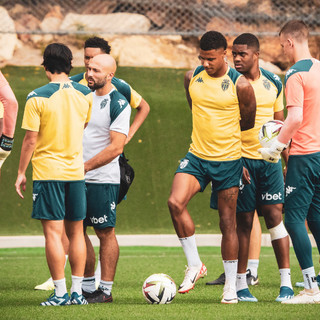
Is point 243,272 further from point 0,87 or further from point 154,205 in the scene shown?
point 154,205

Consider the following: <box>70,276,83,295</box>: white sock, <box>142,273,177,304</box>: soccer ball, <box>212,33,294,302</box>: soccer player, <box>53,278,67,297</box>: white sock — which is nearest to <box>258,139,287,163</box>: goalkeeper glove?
<box>212,33,294,302</box>: soccer player

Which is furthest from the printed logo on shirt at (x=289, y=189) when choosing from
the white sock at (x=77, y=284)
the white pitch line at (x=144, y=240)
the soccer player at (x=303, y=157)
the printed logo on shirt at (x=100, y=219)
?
the white pitch line at (x=144, y=240)

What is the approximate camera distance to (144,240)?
1323 cm

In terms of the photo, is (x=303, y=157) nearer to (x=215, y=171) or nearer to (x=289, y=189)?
(x=289, y=189)

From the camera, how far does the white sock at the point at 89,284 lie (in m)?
7.45

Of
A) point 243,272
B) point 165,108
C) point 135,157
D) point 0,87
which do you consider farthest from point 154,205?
point 0,87

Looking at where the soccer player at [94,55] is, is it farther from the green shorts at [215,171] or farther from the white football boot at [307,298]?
the white football boot at [307,298]

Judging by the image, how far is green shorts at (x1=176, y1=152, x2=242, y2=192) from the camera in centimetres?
719

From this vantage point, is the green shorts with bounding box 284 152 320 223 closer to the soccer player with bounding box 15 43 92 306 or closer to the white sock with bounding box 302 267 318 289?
the white sock with bounding box 302 267 318 289

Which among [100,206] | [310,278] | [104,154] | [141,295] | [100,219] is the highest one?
[104,154]

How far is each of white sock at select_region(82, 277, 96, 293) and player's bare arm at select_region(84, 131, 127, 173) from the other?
1.15 meters

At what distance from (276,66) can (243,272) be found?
1354 centimetres

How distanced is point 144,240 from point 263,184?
570cm

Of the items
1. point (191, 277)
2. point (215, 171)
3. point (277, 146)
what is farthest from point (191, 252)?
point (277, 146)
